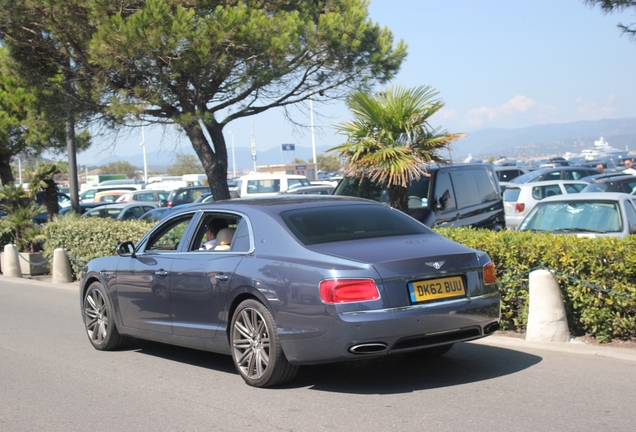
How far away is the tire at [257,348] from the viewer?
6055mm

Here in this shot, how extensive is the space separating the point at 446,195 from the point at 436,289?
7.16 m

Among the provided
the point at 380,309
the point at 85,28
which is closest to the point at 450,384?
the point at 380,309

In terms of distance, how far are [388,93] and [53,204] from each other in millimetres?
11322

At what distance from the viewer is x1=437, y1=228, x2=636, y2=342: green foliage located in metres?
7.42

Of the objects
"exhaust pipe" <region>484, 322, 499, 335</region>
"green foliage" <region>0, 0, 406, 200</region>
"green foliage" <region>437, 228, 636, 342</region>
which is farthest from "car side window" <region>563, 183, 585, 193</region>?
"exhaust pipe" <region>484, 322, 499, 335</region>

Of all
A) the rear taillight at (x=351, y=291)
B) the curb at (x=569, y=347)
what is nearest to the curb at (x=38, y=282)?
the curb at (x=569, y=347)

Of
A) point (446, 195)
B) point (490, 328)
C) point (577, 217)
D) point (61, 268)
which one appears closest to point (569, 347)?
point (490, 328)

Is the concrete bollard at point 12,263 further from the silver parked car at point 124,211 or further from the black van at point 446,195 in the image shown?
the black van at point 446,195

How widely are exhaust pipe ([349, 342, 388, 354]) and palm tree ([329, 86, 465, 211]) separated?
19.3ft

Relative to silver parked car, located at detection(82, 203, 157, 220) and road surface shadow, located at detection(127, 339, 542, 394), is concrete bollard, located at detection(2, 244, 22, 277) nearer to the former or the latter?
silver parked car, located at detection(82, 203, 157, 220)

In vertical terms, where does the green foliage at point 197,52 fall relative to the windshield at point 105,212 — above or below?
above

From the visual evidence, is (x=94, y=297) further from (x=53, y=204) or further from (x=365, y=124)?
→ (x=53, y=204)

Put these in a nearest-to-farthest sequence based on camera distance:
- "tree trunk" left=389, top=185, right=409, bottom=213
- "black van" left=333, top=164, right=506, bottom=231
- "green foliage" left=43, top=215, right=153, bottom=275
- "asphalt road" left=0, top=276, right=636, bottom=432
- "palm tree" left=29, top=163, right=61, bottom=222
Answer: "asphalt road" left=0, top=276, right=636, bottom=432 < "tree trunk" left=389, top=185, right=409, bottom=213 < "black van" left=333, top=164, right=506, bottom=231 < "green foliage" left=43, top=215, right=153, bottom=275 < "palm tree" left=29, top=163, right=61, bottom=222

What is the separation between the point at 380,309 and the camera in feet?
18.4
